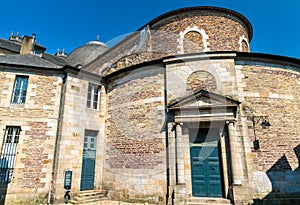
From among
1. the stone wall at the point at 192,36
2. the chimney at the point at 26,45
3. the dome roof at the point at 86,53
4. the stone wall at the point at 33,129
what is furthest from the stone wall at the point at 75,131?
the chimney at the point at 26,45

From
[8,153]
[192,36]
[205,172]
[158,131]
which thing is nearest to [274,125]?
[205,172]

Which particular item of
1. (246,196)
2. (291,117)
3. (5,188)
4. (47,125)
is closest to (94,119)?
(47,125)

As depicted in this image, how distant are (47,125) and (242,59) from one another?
7.51 metres

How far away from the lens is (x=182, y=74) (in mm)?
6645

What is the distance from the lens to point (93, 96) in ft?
26.8

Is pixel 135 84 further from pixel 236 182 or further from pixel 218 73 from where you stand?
pixel 236 182

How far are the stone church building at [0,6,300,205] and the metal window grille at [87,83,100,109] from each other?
5 centimetres

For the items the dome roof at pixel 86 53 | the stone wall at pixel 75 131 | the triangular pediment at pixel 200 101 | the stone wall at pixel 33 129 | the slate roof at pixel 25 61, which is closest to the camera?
the triangular pediment at pixel 200 101

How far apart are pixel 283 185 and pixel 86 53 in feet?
47.0

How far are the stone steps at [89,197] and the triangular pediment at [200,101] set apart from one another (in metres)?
4.22

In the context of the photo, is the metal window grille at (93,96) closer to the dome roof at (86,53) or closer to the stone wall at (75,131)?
the stone wall at (75,131)

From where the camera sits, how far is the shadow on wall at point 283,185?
5.43 meters

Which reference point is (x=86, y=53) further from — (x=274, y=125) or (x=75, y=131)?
(x=274, y=125)

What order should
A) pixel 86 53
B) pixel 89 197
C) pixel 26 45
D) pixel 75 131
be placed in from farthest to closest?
pixel 86 53, pixel 26 45, pixel 75 131, pixel 89 197
